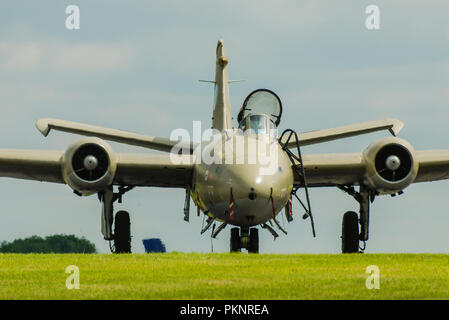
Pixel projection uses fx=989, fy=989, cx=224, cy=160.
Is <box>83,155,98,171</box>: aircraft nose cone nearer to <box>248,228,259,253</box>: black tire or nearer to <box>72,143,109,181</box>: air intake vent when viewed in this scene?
<box>72,143,109,181</box>: air intake vent

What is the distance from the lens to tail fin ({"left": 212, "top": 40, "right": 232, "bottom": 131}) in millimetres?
28203

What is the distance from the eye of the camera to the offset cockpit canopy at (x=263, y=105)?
84.5ft

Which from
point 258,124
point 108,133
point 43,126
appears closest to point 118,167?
point 108,133

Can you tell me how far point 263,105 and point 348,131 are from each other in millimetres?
2840

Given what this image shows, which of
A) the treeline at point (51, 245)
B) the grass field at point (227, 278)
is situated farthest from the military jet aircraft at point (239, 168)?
the treeline at point (51, 245)

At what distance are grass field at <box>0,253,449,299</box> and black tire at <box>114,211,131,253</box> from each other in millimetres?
8184

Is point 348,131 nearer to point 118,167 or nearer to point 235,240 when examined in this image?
point 235,240

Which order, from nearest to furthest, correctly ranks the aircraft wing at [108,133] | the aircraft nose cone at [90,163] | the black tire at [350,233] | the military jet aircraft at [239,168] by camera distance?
the military jet aircraft at [239,168]
the aircraft nose cone at [90,163]
the aircraft wing at [108,133]
the black tire at [350,233]

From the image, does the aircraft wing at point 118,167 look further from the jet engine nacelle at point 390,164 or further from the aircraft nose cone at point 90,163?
the jet engine nacelle at point 390,164

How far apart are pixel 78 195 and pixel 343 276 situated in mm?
13265

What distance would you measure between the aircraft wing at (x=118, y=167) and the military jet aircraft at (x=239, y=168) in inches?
1.1
